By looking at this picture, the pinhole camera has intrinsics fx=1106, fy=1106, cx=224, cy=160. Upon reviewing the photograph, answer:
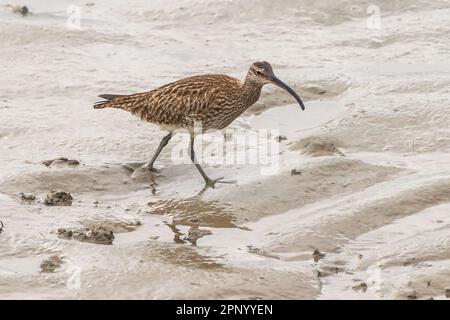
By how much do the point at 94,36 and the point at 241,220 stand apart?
5855 mm

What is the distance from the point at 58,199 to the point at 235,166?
2.04m

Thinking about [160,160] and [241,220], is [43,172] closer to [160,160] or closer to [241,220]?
[160,160]

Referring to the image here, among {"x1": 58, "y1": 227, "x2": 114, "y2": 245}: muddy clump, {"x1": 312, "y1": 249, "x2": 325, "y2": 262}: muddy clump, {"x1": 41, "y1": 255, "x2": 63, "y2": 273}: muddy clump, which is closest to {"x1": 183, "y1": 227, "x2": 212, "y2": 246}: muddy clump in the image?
{"x1": 58, "y1": 227, "x2": 114, "y2": 245}: muddy clump

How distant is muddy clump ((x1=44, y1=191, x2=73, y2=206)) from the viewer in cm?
999

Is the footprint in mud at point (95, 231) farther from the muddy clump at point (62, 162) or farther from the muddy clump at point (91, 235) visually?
the muddy clump at point (62, 162)

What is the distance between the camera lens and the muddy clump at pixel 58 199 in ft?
32.8

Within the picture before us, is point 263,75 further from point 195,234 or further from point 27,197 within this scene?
point 27,197

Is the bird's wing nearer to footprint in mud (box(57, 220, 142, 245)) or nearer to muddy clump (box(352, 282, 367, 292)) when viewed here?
footprint in mud (box(57, 220, 142, 245))

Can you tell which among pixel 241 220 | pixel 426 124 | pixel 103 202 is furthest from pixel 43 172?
pixel 426 124

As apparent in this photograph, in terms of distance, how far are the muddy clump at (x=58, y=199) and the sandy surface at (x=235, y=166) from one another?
29 mm

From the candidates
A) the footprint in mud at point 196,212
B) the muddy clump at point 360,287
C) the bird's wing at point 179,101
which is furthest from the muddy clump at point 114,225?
the muddy clump at point 360,287

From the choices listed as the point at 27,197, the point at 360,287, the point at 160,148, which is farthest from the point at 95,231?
the point at 360,287

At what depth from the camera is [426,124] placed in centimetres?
1180

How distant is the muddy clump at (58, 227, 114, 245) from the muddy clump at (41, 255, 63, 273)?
37 centimetres
